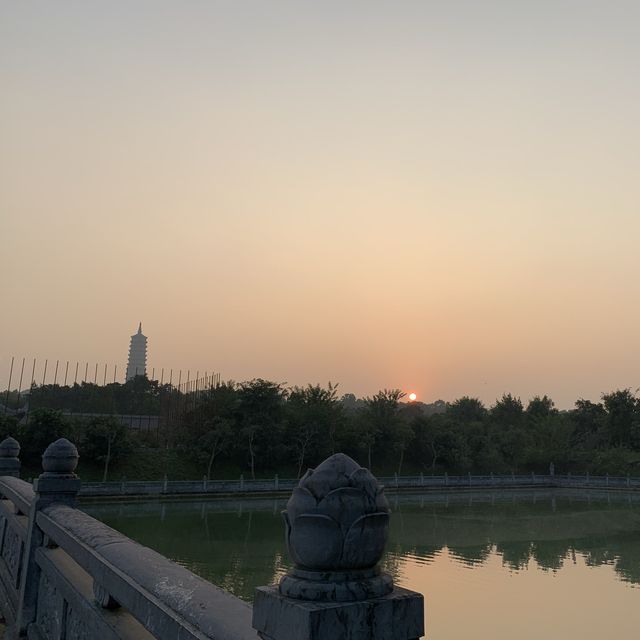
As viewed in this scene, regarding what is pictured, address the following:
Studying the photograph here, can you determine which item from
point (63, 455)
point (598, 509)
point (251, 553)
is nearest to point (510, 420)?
point (598, 509)

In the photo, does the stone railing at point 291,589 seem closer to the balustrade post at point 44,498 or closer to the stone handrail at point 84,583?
the stone handrail at point 84,583

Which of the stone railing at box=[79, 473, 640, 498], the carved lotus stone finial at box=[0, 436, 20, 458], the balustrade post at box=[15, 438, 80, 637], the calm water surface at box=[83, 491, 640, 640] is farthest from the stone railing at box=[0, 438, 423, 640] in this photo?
the stone railing at box=[79, 473, 640, 498]

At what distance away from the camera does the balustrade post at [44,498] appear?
6109mm

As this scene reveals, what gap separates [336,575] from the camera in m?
1.92

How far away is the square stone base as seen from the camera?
181 centimetres

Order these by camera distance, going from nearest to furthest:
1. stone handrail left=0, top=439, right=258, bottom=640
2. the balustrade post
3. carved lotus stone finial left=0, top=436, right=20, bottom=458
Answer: stone handrail left=0, top=439, right=258, bottom=640
the balustrade post
carved lotus stone finial left=0, top=436, right=20, bottom=458

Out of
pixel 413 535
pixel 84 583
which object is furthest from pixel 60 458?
pixel 413 535

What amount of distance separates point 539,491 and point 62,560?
48.1m

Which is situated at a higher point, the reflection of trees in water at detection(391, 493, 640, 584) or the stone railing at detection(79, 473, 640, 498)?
the stone railing at detection(79, 473, 640, 498)

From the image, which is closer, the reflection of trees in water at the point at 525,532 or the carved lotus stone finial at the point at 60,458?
the carved lotus stone finial at the point at 60,458

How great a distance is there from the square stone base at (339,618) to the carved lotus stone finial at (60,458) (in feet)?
16.6

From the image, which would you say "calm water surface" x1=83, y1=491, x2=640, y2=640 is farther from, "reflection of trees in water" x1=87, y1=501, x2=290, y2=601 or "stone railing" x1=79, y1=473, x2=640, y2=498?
"stone railing" x1=79, y1=473, x2=640, y2=498

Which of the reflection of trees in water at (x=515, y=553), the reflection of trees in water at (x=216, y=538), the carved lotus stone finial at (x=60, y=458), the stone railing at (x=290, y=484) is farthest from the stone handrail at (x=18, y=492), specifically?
the stone railing at (x=290, y=484)

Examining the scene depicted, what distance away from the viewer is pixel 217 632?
2330 mm
